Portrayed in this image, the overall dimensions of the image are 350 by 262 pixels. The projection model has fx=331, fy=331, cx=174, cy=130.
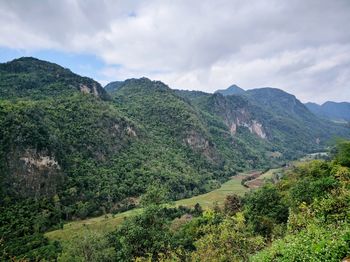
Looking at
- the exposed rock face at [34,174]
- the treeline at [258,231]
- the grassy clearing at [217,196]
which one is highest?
the exposed rock face at [34,174]

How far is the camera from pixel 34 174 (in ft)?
351

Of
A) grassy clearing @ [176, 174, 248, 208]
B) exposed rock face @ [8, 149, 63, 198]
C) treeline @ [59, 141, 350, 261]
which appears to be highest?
exposed rock face @ [8, 149, 63, 198]

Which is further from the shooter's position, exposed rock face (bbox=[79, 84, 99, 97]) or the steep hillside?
exposed rock face (bbox=[79, 84, 99, 97])

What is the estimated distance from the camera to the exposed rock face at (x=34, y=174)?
101500 mm

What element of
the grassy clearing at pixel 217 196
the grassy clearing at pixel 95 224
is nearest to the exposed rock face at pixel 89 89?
the grassy clearing at pixel 217 196

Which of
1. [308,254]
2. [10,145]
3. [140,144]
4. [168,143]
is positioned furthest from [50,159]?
[308,254]

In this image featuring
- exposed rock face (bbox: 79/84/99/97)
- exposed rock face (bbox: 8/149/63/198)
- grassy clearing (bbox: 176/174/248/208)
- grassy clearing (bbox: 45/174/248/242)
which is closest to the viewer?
grassy clearing (bbox: 45/174/248/242)

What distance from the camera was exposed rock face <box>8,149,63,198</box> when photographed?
333ft

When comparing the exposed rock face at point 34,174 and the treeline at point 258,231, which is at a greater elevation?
the exposed rock face at point 34,174

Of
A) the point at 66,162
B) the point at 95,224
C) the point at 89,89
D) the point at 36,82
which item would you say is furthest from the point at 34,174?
the point at 89,89

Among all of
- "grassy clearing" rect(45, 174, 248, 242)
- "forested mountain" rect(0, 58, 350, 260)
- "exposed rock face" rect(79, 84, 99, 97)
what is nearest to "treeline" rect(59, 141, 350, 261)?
"grassy clearing" rect(45, 174, 248, 242)

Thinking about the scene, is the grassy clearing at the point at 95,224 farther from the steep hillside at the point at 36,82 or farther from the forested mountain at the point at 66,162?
the steep hillside at the point at 36,82

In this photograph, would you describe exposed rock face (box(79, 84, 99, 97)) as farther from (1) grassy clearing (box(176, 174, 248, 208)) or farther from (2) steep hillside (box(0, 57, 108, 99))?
(1) grassy clearing (box(176, 174, 248, 208))

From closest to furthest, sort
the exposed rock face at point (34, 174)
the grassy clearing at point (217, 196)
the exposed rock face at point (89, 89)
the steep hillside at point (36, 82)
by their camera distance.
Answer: the exposed rock face at point (34, 174) → the grassy clearing at point (217, 196) → the steep hillside at point (36, 82) → the exposed rock face at point (89, 89)
